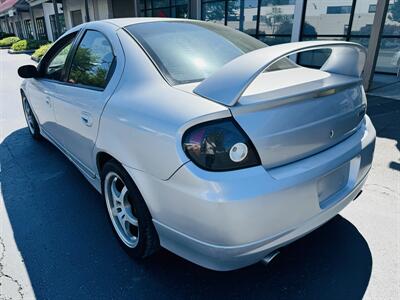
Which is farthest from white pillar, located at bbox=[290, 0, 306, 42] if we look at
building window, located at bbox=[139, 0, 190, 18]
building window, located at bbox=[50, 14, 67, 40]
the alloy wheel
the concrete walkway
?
building window, located at bbox=[50, 14, 67, 40]

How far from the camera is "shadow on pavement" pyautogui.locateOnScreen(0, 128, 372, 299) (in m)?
1.95

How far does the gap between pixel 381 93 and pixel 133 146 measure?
7188mm

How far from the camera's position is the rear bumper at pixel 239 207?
58.0 inches

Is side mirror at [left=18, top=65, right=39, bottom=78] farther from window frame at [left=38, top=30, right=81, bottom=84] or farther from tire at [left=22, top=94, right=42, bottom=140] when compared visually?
tire at [left=22, top=94, right=42, bottom=140]

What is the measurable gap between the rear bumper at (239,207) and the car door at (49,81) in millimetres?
1830

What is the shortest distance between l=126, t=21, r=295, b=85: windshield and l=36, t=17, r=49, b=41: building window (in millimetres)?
28353

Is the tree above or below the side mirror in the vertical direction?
above

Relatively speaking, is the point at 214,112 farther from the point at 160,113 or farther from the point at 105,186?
the point at 105,186

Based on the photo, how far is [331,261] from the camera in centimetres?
215

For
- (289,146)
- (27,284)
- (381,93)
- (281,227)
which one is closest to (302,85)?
(289,146)

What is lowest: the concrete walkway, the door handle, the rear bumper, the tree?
the concrete walkway

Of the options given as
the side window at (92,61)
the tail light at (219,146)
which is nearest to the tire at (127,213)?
the tail light at (219,146)

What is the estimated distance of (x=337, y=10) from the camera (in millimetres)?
8539

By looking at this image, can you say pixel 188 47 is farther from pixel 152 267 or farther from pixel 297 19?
pixel 297 19
